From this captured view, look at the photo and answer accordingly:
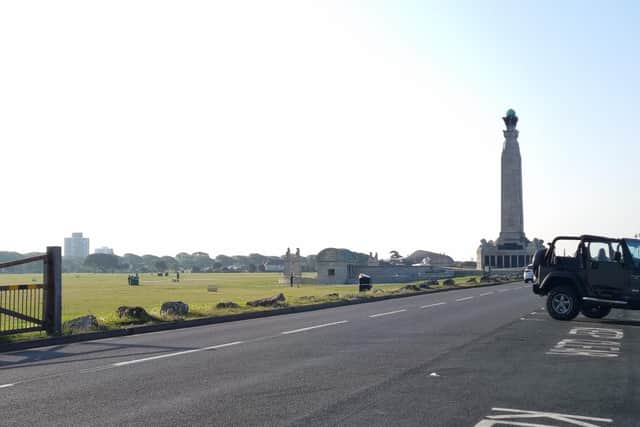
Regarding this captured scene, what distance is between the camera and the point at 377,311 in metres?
24.0

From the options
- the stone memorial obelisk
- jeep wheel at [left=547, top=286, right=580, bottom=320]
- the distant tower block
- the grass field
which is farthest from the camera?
the distant tower block

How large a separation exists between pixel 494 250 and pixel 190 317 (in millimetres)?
86407

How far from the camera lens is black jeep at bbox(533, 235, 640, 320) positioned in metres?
18.3

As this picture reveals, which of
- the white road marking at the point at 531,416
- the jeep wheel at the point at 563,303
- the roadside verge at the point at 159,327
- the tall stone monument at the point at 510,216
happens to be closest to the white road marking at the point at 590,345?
the jeep wheel at the point at 563,303

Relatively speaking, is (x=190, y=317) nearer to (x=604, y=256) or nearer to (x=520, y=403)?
(x=604, y=256)

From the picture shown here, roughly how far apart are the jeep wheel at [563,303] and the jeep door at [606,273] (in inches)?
23.0

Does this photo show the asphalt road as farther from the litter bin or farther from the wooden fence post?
the litter bin

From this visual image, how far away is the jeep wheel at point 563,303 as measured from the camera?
62.3 feet

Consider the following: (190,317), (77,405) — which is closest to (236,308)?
(190,317)

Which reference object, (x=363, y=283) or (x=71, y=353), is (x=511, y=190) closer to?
(x=363, y=283)

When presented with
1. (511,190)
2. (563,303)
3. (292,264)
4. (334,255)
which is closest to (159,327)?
(563,303)

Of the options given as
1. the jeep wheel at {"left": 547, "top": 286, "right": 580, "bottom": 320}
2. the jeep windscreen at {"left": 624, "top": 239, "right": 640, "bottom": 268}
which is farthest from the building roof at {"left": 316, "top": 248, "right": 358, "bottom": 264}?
the jeep windscreen at {"left": 624, "top": 239, "right": 640, "bottom": 268}

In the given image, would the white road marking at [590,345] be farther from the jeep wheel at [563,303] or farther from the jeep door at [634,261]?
the jeep wheel at [563,303]

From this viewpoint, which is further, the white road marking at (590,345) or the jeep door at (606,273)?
the jeep door at (606,273)
